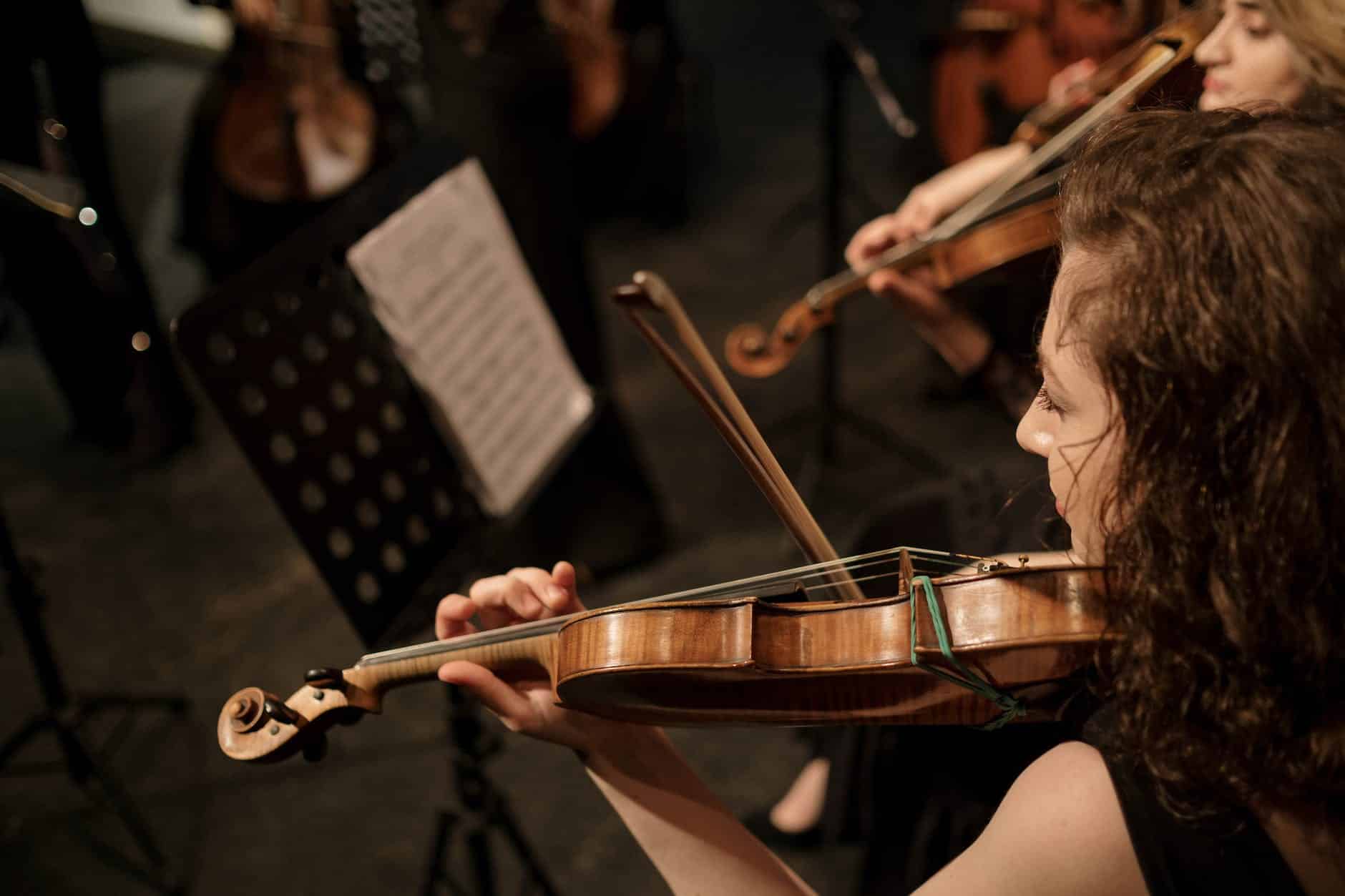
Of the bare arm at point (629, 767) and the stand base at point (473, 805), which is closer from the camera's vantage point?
the bare arm at point (629, 767)

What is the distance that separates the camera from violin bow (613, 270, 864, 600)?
91 centimetres

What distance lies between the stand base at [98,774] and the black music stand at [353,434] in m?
0.56

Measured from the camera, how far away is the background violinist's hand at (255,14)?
242cm

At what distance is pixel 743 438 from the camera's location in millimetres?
923

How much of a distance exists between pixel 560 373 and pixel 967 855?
94 centimetres

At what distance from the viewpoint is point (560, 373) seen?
153 centimetres

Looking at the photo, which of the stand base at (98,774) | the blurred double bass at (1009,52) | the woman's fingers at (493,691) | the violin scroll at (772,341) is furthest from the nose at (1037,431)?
the blurred double bass at (1009,52)

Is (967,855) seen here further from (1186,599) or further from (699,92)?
(699,92)

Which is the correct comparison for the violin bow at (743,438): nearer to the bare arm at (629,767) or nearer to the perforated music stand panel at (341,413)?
the bare arm at (629,767)

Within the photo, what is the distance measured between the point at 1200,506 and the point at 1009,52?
2038 millimetres

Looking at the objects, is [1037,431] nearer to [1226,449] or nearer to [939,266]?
[1226,449]

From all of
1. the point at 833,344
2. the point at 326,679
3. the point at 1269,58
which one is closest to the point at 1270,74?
the point at 1269,58

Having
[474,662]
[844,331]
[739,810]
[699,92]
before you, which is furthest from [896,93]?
[474,662]

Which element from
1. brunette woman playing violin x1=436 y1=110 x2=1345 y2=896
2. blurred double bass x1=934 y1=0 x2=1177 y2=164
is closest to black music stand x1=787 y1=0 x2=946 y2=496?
blurred double bass x1=934 y1=0 x2=1177 y2=164
